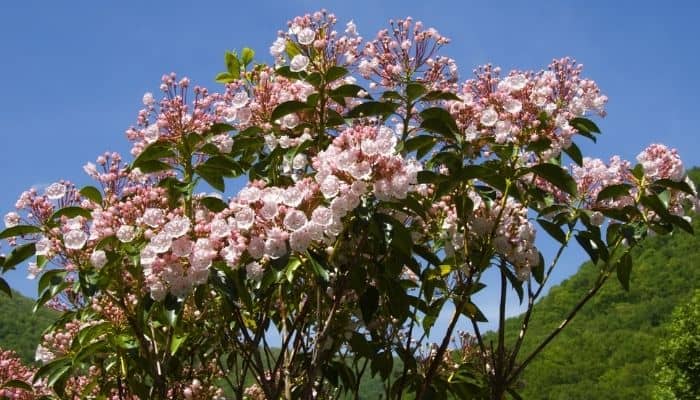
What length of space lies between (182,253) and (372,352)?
120 centimetres

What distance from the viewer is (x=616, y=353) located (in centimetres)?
4978

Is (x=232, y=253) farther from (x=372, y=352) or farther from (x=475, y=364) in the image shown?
→ (x=475, y=364)

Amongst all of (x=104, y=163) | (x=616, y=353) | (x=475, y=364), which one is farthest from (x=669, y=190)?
(x=616, y=353)

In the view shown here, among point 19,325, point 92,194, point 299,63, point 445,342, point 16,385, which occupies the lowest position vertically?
point 445,342

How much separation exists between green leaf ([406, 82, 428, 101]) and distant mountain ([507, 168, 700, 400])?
43.0 meters

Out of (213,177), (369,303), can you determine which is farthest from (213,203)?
(369,303)

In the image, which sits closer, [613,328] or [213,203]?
[213,203]

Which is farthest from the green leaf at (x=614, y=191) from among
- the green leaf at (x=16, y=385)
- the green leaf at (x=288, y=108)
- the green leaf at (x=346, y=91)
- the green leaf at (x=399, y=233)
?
the green leaf at (x=16, y=385)

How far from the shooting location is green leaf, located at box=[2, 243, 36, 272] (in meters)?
3.14

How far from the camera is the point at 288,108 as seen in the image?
9.89 feet

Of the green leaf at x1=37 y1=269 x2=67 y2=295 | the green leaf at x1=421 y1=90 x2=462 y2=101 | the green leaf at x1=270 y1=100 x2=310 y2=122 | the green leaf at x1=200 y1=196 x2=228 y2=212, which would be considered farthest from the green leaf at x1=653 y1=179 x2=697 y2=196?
the green leaf at x1=37 y1=269 x2=67 y2=295

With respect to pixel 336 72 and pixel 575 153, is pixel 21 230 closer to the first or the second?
pixel 336 72

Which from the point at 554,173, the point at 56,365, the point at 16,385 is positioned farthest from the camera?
the point at 16,385

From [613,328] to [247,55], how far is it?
187ft
